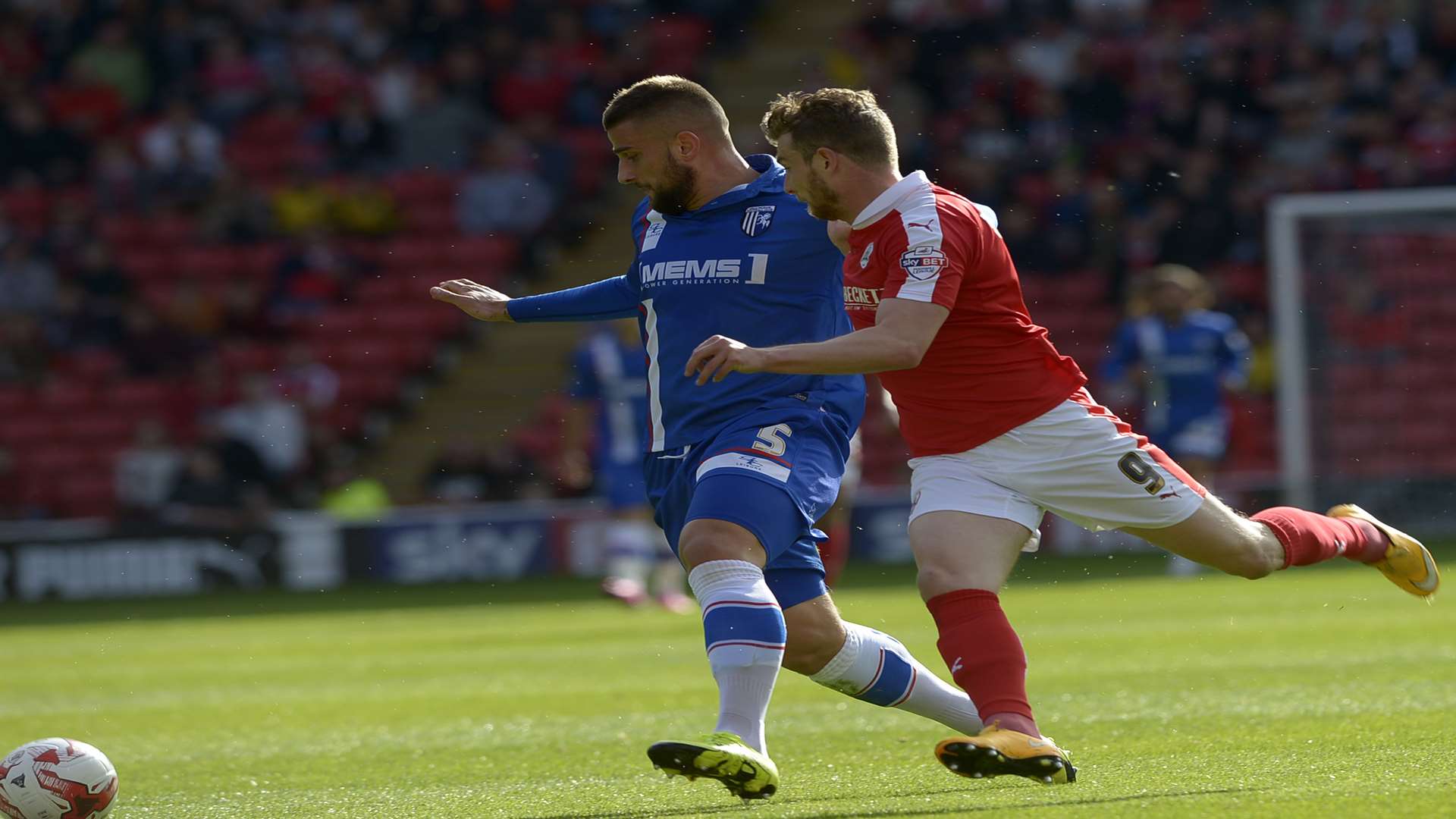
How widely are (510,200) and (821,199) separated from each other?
15.3m

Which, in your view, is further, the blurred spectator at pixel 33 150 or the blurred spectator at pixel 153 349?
the blurred spectator at pixel 33 150

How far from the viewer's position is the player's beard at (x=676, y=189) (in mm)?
5625

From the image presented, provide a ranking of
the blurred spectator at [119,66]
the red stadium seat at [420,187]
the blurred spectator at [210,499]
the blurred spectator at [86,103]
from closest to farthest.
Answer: the blurred spectator at [210,499], the red stadium seat at [420,187], the blurred spectator at [86,103], the blurred spectator at [119,66]

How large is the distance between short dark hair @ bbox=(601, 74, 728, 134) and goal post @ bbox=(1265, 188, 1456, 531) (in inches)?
463

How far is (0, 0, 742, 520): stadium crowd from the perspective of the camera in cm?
1917

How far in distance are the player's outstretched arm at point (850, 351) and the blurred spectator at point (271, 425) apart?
14114 mm

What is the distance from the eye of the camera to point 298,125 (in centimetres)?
2117

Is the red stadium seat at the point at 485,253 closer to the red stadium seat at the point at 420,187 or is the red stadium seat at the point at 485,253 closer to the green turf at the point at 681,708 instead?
the red stadium seat at the point at 420,187

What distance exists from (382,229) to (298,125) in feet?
6.00

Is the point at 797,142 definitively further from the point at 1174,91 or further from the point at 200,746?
the point at 1174,91

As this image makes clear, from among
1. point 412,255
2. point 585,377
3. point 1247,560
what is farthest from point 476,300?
point 412,255

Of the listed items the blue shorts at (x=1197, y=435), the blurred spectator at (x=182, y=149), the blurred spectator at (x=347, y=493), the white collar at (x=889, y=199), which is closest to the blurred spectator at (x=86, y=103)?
the blurred spectator at (x=182, y=149)

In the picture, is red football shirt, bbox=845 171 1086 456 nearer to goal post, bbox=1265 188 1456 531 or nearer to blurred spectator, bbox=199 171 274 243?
goal post, bbox=1265 188 1456 531

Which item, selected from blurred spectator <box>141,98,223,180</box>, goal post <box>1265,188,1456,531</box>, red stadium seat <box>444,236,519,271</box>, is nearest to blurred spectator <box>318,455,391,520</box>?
red stadium seat <box>444,236,519,271</box>
